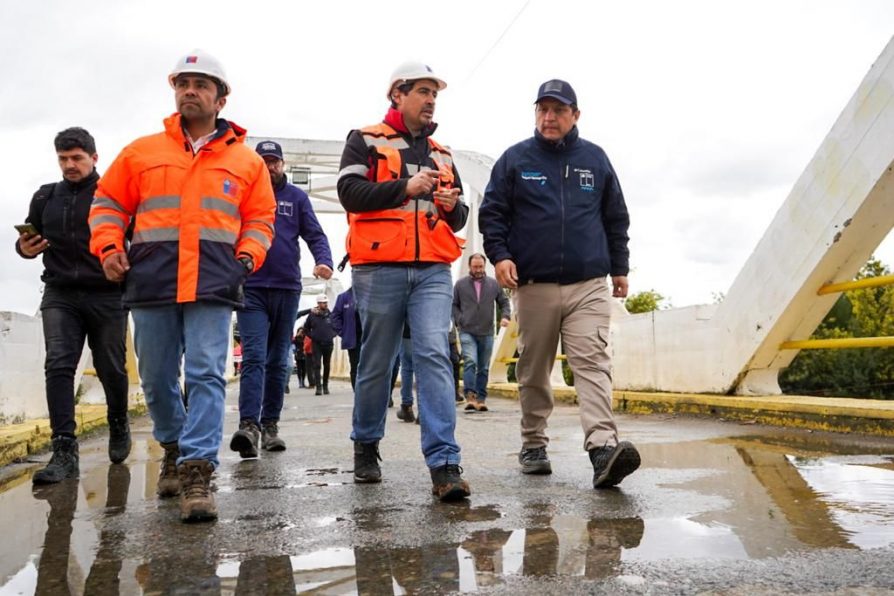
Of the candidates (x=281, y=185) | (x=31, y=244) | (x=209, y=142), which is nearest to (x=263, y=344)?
(x=281, y=185)

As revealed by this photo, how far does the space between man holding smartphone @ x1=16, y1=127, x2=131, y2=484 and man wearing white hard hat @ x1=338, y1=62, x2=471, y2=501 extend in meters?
1.59

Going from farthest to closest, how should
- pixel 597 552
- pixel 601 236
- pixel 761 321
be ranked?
pixel 761 321, pixel 601 236, pixel 597 552

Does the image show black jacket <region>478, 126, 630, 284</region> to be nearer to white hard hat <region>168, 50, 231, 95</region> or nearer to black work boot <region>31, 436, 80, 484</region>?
white hard hat <region>168, 50, 231, 95</region>

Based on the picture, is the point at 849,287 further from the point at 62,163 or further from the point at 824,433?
the point at 62,163

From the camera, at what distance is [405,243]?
12.4 feet

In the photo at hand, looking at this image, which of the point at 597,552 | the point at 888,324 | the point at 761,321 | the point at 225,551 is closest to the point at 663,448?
the point at 761,321

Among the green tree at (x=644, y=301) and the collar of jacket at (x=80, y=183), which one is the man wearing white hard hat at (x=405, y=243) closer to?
the collar of jacket at (x=80, y=183)

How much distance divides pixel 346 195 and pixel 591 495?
64.9 inches

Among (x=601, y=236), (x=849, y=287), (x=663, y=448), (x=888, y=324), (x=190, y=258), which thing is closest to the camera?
(x=190, y=258)

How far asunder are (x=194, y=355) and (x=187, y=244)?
44 centimetres

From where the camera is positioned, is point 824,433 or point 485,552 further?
point 824,433

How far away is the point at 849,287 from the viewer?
5898 millimetres

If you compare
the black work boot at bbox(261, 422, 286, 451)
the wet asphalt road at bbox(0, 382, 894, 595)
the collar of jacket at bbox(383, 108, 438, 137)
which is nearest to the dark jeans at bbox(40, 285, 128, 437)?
the wet asphalt road at bbox(0, 382, 894, 595)

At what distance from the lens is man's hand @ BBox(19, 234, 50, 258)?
4.38 m
